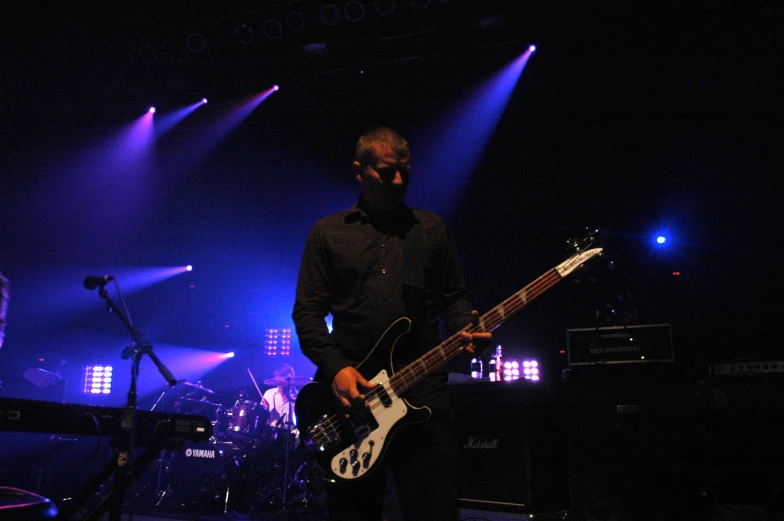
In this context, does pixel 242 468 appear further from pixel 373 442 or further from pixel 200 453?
pixel 373 442

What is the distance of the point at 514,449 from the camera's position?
4.17 meters

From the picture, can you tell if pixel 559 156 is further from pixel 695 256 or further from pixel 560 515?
pixel 560 515

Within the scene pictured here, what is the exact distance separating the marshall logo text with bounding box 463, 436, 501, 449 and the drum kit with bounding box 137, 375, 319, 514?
338cm

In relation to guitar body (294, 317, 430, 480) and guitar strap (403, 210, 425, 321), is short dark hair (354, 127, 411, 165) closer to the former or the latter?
guitar strap (403, 210, 425, 321)

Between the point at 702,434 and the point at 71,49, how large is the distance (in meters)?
8.05

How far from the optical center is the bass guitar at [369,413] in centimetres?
236

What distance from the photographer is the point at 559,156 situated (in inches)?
325

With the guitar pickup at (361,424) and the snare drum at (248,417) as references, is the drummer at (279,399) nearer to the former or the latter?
the snare drum at (248,417)

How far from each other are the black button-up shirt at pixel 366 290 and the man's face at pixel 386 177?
0.35 ft

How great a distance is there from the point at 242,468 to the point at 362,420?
624 centimetres

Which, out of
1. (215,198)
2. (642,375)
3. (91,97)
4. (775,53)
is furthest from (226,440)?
(775,53)

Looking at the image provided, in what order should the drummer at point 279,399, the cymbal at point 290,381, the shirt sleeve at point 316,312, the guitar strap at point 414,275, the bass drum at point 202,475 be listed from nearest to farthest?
the shirt sleeve at point 316,312 < the guitar strap at point 414,275 < the bass drum at point 202,475 < the cymbal at point 290,381 < the drummer at point 279,399

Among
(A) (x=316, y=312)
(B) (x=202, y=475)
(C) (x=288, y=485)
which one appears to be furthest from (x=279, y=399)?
(A) (x=316, y=312)

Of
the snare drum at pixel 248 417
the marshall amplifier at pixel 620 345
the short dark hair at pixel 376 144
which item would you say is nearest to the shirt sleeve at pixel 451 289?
the short dark hair at pixel 376 144
